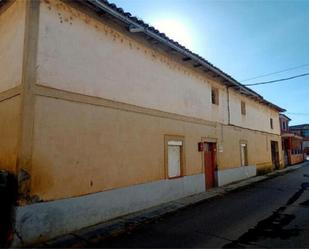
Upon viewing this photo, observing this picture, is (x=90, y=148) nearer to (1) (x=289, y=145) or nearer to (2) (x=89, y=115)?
(2) (x=89, y=115)

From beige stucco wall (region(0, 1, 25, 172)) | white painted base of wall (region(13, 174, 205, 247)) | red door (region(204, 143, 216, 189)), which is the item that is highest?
beige stucco wall (region(0, 1, 25, 172))

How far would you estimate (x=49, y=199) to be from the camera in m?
6.02

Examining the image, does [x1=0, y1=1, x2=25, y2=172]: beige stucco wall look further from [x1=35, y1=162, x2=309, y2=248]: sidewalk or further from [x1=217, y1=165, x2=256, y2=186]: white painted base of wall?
[x1=217, y1=165, x2=256, y2=186]: white painted base of wall

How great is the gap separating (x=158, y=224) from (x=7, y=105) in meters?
4.73

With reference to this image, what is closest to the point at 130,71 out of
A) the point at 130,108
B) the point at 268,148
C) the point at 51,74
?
the point at 130,108

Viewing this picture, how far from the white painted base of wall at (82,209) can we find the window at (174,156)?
1.56 feet

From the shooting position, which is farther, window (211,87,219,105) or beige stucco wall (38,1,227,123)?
window (211,87,219,105)

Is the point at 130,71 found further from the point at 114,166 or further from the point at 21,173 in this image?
the point at 21,173

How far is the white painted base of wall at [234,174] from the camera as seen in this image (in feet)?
44.5

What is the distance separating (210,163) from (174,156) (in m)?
3.23

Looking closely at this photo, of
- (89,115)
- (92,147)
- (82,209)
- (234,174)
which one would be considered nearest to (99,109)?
(89,115)

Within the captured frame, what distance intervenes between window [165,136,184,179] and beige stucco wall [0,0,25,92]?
5.30 metres

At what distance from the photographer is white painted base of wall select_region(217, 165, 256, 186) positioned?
13.6 meters

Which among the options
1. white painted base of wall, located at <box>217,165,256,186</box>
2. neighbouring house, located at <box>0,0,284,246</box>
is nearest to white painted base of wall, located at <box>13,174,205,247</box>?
neighbouring house, located at <box>0,0,284,246</box>
